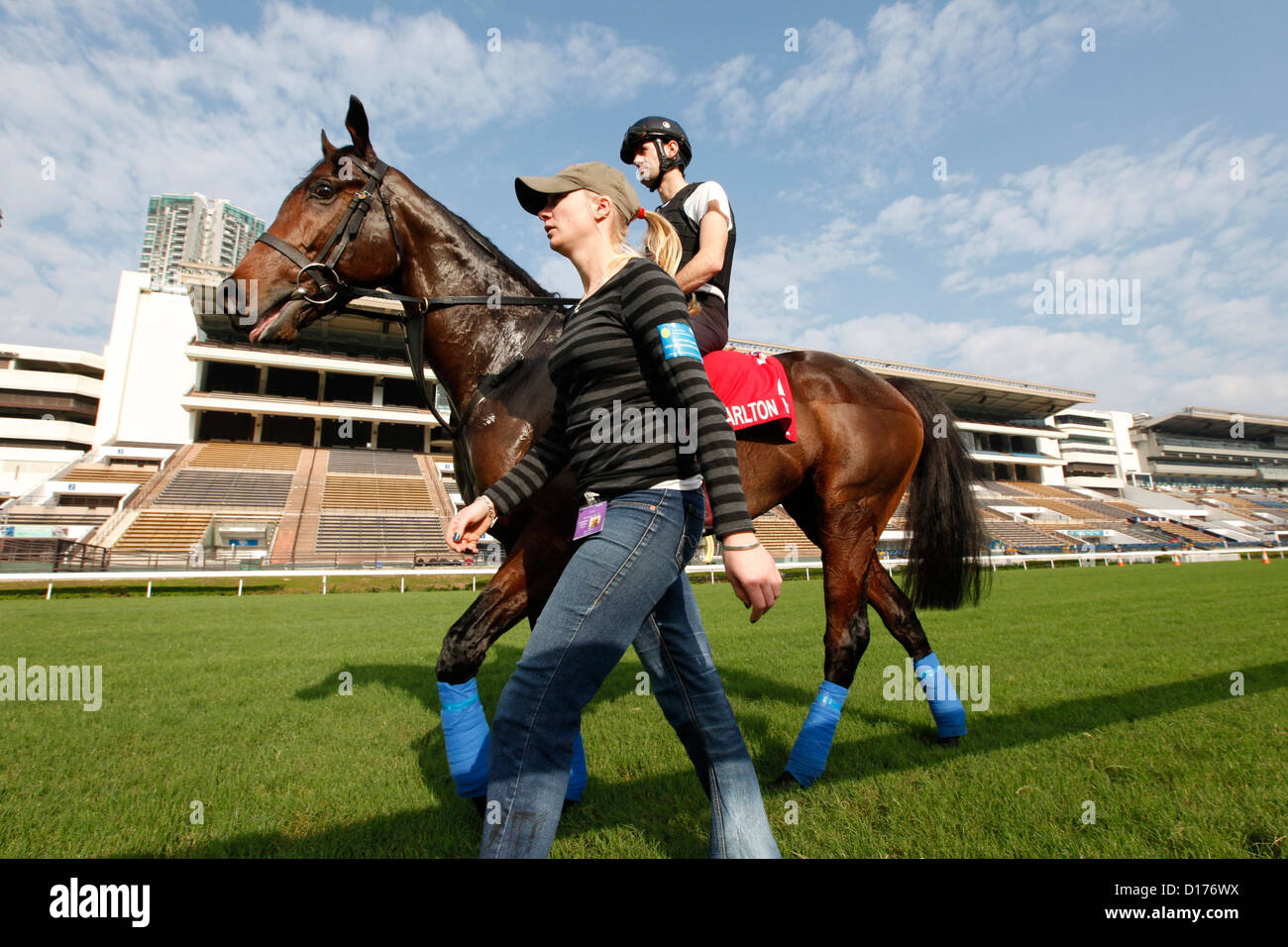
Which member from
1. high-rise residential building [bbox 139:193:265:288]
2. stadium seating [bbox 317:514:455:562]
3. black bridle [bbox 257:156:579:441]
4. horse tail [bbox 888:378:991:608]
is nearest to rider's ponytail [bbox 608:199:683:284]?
black bridle [bbox 257:156:579:441]

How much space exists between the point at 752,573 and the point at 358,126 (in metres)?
3.60

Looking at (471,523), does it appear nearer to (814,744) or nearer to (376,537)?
(814,744)

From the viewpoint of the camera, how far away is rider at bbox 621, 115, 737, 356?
311cm

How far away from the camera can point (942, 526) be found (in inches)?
190

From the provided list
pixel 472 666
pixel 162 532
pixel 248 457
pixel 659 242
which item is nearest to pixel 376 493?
pixel 162 532

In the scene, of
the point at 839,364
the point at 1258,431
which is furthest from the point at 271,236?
Result: the point at 1258,431

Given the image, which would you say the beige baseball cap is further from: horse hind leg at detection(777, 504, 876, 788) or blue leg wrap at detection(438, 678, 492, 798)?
horse hind leg at detection(777, 504, 876, 788)

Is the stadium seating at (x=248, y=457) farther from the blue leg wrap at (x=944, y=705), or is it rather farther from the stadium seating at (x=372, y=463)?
the blue leg wrap at (x=944, y=705)

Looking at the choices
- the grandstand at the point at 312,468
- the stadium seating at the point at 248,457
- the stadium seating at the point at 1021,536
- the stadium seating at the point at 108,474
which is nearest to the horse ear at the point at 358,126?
the grandstand at the point at 312,468

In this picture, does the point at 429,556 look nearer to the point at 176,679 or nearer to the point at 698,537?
the point at 176,679

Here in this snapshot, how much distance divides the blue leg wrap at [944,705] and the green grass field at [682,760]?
0.11 meters

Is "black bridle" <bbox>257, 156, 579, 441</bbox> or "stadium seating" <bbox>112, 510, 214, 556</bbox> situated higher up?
"black bridle" <bbox>257, 156, 579, 441</bbox>

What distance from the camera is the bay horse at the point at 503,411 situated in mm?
2848

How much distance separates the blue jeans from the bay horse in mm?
1121
